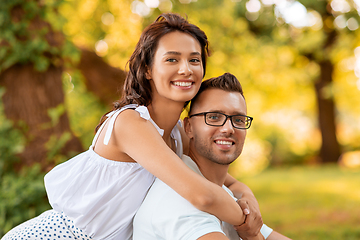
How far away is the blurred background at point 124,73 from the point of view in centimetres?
421

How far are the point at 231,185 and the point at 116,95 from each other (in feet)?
13.3

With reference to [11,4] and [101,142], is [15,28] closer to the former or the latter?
[11,4]

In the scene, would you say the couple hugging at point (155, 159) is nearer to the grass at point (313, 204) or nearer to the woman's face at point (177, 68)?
the woman's face at point (177, 68)

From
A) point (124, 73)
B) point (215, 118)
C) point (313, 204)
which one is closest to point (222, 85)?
point (215, 118)

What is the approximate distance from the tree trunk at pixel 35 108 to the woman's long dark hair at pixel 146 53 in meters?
2.05

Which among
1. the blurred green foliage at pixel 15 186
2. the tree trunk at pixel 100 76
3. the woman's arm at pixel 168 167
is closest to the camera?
the woman's arm at pixel 168 167

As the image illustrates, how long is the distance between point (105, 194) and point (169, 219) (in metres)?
0.61

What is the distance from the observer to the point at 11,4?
4309mm

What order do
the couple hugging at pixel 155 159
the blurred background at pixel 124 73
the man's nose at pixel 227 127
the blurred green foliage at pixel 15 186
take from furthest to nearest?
the blurred background at pixel 124 73
the blurred green foliage at pixel 15 186
the man's nose at pixel 227 127
the couple hugging at pixel 155 159

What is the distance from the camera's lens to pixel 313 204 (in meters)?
8.77

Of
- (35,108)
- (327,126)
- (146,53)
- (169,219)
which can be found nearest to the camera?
(169,219)

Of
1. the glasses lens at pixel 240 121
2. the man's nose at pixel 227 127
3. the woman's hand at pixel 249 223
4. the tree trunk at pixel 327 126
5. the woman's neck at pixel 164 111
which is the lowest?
the woman's hand at pixel 249 223

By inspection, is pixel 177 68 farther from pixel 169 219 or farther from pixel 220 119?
pixel 169 219

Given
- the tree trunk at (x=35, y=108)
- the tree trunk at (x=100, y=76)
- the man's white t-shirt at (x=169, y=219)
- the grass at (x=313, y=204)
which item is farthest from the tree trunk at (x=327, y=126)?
the man's white t-shirt at (x=169, y=219)
